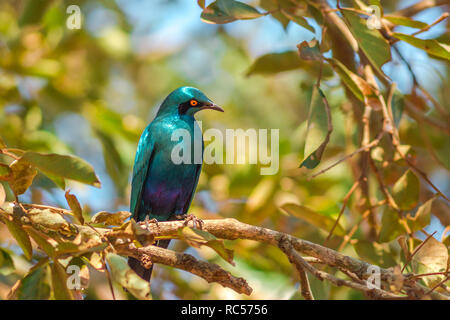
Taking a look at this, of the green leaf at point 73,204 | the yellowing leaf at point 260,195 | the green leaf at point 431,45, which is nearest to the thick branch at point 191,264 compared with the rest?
the green leaf at point 73,204

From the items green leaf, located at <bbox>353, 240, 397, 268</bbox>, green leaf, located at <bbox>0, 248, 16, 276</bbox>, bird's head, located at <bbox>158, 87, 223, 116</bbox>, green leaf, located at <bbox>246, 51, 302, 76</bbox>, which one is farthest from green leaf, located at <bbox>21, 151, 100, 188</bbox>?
bird's head, located at <bbox>158, 87, 223, 116</bbox>

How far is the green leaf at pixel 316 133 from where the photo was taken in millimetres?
2902

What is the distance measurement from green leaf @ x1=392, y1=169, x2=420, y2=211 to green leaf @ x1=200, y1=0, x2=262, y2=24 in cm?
138

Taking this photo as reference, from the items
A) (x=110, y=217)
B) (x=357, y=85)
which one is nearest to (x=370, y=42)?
(x=357, y=85)

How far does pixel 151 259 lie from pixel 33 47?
3648 mm

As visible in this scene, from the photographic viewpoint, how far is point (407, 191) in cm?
337

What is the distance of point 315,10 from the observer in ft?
11.4

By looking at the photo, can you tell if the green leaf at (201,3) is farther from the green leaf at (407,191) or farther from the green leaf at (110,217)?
the green leaf at (407,191)

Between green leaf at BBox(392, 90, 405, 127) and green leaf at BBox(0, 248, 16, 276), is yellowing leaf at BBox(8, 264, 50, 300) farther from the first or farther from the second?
green leaf at BBox(392, 90, 405, 127)

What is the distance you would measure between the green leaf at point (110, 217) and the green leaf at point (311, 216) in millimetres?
1372

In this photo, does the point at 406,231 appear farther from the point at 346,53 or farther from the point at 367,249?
the point at 346,53

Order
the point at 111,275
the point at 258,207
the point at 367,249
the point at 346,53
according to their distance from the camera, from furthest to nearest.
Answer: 1. the point at 258,207
2. the point at 346,53
3. the point at 367,249
4. the point at 111,275

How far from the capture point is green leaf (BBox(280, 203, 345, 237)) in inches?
145
